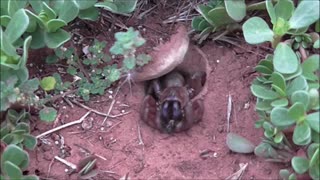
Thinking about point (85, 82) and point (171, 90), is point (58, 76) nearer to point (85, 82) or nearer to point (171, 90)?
point (85, 82)

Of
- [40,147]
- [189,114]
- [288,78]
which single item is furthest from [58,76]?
[288,78]

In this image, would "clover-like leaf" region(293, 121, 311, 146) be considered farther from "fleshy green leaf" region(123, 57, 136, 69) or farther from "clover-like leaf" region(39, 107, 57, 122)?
"clover-like leaf" region(39, 107, 57, 122)

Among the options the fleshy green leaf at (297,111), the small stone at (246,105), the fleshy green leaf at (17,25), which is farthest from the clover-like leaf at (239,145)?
the fleshy green leaf at (17,25)

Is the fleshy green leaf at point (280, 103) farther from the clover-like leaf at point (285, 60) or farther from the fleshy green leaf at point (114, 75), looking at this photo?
the fleshy green leaf at point (114, 75)

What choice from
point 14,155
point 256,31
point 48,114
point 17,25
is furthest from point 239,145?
point 17,25

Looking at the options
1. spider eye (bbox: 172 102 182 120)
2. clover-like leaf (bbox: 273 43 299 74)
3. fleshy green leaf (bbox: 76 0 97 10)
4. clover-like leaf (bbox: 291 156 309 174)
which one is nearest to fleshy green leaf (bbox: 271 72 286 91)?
clover-like leaf (bbox: 273 43 299 74)

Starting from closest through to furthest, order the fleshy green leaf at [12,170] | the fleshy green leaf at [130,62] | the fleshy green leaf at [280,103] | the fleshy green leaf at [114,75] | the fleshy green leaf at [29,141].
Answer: the fleshy green leaf at [12,170], the fleshy green leaf at [280,103], the fleshy green leaf at [29,141], the fleshy green leaf at [130,62], the fleshy green leaf at [114,75]
